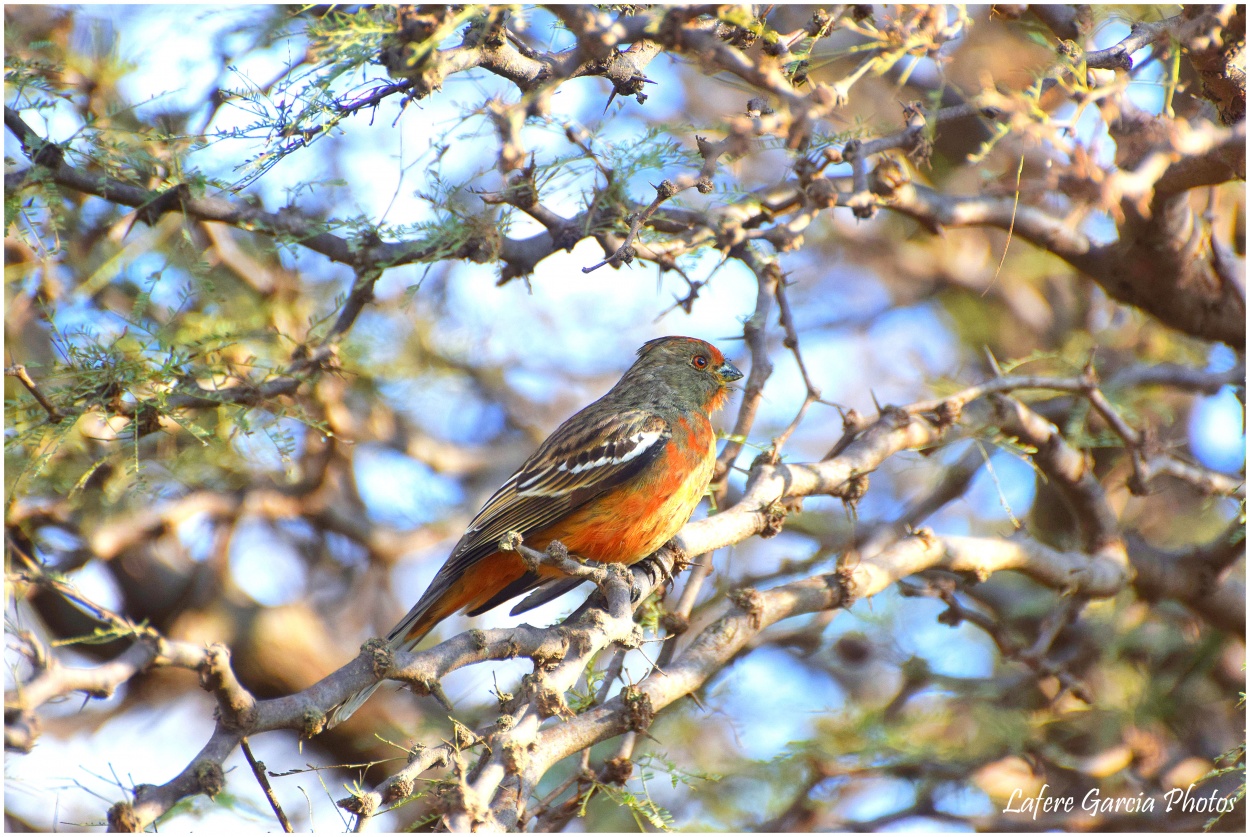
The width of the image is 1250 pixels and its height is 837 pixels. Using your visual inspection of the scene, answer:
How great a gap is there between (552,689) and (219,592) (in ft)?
17.3

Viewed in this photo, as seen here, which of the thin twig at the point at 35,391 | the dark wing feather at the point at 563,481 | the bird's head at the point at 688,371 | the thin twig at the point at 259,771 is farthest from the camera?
the bird's head at the point at 688,371

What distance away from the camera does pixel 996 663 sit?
7.74m

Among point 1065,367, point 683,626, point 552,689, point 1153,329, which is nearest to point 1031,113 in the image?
point 552,689

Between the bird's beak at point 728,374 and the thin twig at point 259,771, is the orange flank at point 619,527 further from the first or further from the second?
the thin twig at point 259,771

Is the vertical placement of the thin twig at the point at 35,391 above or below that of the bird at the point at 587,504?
above

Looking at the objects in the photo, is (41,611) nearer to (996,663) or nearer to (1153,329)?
(996,663)

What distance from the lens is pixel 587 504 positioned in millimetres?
5477

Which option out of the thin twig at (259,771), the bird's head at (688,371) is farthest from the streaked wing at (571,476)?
the thin twig at (259,771)

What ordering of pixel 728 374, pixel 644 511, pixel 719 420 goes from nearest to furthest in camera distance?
pixel 644 511
pixel 728 374
pixel 719 420

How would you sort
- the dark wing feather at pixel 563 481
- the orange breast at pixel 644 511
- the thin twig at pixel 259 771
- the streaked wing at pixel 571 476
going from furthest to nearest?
1. the streaked wing at pixel 571 476
2. the dark wing feather at pixel 563 481
3. the orange breast at pixel 644 511
4. the thin twig at pixel 259 771

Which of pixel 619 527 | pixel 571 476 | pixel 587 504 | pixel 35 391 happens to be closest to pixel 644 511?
pixel 619 527

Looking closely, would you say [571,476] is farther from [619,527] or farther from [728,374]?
[728,374]

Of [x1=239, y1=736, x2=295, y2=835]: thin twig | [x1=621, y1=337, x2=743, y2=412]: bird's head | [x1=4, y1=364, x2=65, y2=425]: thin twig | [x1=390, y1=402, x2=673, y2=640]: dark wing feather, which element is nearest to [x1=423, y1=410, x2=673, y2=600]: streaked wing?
[x1=390, y1=402, x2=673, y2=640]: dark wing feather

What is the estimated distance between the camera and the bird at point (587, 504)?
517 cm
